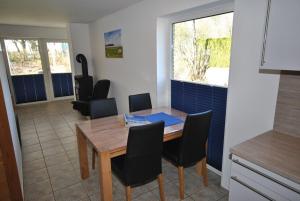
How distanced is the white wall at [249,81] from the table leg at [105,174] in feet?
4.16

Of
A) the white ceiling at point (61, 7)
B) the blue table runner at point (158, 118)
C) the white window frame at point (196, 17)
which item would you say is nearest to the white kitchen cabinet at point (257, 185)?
the blue table runner at point (158, 118)

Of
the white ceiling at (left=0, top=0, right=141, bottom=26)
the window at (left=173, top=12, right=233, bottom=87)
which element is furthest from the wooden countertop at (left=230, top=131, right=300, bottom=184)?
the white ceiling at (left=0, top=0, right=141, bottom=26)

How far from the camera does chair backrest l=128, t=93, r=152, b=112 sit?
261cm

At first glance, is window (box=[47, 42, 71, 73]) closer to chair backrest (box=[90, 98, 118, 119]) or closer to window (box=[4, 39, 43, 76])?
window (box=[4, 39, 43, 76])

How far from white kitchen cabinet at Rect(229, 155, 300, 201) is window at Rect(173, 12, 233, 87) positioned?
3.53 feet

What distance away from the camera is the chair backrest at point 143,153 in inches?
58.8

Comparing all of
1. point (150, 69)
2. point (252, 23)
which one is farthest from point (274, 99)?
point (150, 69)

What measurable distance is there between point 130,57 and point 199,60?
1443mm

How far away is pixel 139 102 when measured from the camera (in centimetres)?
269

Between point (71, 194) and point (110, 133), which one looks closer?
point (110, 133)

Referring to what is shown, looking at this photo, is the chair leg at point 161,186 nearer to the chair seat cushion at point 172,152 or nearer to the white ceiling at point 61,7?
the chair seat cushion at point 172,152

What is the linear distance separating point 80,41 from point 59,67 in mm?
1718

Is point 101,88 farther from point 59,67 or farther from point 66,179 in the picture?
point 59,67

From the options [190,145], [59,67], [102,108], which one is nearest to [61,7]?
[102,108]
